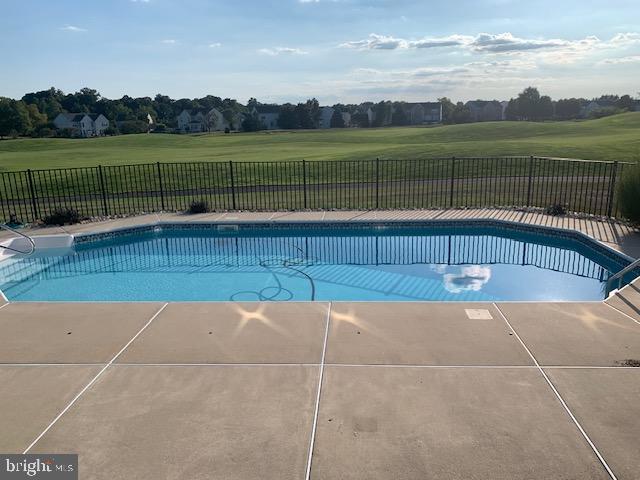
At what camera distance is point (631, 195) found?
382 inches

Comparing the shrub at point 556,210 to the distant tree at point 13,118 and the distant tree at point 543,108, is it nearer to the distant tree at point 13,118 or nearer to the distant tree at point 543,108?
the distant tree at point 13,118

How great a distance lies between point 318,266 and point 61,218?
23.1 feet

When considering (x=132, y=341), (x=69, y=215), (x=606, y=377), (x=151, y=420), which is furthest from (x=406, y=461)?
(x=69, y=215)

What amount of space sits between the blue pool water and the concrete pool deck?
217 centimetres

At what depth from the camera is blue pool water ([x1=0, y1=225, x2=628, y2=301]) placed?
809cm

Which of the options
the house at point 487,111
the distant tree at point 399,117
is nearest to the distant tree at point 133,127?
the distant tree at point 399,117

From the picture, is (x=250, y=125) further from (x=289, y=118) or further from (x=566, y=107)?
(x=566, y=107)

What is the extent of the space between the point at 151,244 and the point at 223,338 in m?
6.88

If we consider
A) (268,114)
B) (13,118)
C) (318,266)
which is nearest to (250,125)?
(268,114)

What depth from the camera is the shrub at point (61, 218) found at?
1206 cm

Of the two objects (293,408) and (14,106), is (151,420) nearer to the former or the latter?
(293,408)

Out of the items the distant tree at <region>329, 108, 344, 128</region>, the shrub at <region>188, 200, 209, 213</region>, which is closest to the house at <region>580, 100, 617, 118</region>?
the distant tree at <region>329, 108, 344, 128</region>

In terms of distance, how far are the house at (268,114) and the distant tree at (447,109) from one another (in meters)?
31.7

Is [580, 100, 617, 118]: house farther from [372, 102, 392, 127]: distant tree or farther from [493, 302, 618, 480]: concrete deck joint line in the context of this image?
[493, 302, 618, 480]: concrete deck joint line
